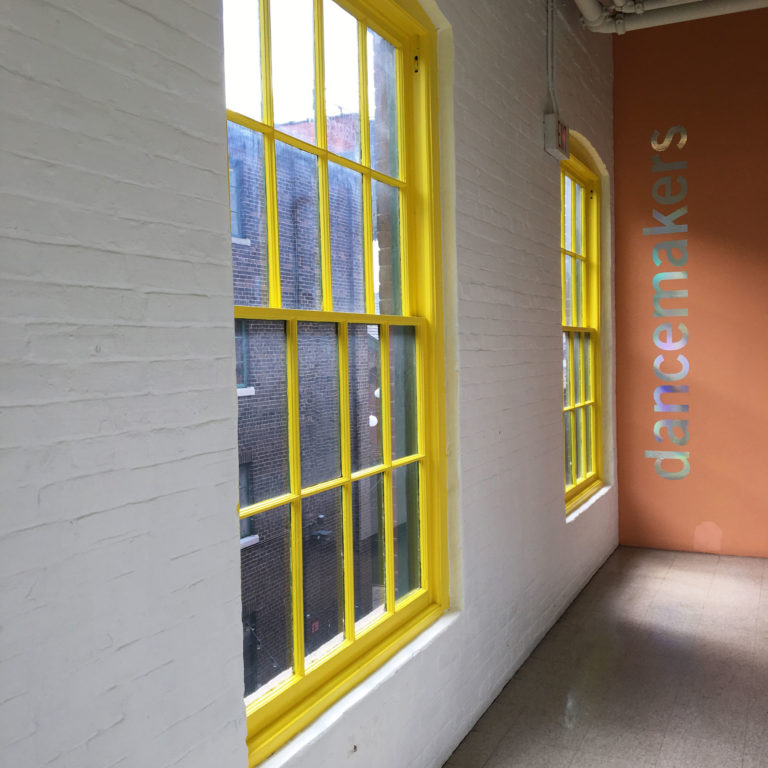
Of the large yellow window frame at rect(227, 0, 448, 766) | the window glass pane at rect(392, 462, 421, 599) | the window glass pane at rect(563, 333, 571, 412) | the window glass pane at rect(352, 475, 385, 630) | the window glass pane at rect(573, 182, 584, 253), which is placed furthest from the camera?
the window glass pane at rect(573, 182, 584, 253)

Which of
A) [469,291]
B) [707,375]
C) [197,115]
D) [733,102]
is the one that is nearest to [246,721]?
[197,115]

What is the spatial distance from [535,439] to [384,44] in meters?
2.06

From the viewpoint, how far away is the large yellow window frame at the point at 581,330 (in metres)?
4.96

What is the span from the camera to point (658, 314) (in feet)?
18.6

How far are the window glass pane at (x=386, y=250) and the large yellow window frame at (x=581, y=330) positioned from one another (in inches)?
87.4

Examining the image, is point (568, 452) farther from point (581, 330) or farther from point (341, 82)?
point (341, 82)

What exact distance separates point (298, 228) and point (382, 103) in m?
0.76

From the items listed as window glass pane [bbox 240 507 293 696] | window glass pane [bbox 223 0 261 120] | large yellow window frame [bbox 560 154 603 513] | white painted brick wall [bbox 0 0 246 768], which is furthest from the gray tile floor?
window glass pane [bbox 223 0 261 120]

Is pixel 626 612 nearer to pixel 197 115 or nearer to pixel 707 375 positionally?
pixel 707 375

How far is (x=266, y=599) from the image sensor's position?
82.1 inches

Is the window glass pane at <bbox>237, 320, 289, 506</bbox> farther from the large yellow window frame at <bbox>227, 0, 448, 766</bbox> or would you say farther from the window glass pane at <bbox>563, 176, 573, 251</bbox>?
the window glass pane at <bbox>563, 176, 573, 251</bbox>

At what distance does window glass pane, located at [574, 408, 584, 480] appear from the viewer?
17.0ft

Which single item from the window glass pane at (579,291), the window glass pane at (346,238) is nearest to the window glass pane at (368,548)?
the window glass pane at (346,238)

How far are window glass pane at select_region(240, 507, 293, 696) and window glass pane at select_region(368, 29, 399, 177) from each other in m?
1.31
